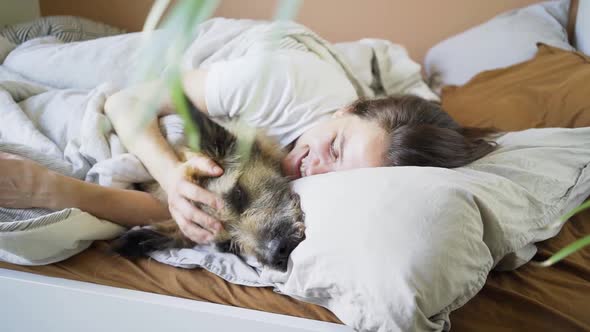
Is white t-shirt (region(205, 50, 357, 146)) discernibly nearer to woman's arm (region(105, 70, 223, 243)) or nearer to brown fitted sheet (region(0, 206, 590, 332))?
woman's arm (region(105, 70, 223, 243))

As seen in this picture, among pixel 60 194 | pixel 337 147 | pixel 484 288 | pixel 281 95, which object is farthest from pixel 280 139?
pixel 484 288

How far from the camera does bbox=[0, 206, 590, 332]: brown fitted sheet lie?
0.87m

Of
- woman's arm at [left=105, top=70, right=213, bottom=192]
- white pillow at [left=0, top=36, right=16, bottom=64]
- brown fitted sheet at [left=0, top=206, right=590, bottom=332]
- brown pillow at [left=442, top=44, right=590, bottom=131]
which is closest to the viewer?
brown fitted sheet at [left=0, top=206, right=590, bottom=332]

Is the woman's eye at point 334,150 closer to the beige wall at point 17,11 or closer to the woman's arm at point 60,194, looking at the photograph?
the woman's arm at point 60,194

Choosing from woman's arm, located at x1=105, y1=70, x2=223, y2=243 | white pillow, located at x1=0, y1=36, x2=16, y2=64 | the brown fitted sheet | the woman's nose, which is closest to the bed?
the brown fitted sheet

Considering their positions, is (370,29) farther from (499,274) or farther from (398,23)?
(499,274)

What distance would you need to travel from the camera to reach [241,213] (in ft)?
3.66

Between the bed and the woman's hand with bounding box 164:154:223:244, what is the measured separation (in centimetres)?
9

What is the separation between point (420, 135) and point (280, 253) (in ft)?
1.42

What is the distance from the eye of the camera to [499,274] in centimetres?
96

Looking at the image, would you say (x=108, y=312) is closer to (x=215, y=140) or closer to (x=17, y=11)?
(x=215, y=140)

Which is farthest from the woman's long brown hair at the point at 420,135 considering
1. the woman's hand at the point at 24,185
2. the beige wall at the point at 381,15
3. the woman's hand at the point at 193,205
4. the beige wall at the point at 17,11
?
the beige wall at the point at 17,11

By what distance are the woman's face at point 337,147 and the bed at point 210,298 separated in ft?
1.20

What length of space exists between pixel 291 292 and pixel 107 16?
7.75 ft
